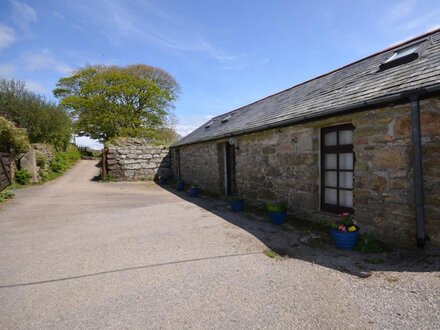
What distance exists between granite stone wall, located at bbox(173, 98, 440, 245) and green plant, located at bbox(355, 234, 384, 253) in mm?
185

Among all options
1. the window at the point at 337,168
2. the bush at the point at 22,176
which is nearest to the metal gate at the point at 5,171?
the bush at the point at 22,176

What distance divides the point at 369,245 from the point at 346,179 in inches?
58.8

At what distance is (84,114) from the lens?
24.0 m

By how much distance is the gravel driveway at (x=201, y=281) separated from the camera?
8.41ft

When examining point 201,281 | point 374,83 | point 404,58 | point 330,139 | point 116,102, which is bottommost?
point 201,281

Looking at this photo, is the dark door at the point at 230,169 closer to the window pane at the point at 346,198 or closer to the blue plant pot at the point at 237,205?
the blue plant pot at the point at 237,205

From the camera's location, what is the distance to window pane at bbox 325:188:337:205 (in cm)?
549

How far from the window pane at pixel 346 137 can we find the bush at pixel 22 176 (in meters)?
13.8

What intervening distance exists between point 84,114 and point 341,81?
23.5m

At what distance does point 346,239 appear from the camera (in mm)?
4238

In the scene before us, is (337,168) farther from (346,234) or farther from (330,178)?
(346,234)

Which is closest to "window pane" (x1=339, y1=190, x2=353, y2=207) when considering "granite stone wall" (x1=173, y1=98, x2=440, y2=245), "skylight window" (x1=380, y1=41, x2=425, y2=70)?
"granite stone wall" (x1=173, y1=98, x2=440, y2=245)

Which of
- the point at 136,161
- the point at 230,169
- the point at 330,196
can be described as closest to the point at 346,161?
the point at 330,196

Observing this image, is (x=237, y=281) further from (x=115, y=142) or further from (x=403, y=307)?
(x=115, y=142)
